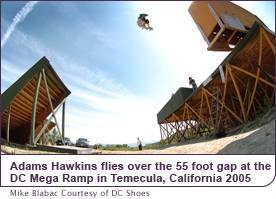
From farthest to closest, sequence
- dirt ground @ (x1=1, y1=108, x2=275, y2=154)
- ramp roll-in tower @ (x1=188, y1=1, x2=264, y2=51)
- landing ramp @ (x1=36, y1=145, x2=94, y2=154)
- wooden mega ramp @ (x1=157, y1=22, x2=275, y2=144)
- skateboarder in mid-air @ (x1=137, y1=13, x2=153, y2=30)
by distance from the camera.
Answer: skateboarder in mid-air @ (x1=137, y1=13, x2=153, y2=30) < ramp roll-in tower @ (x1=188, y1=1, x2=264, y2=51) < wooden mega ramp @ (x1=157, y1=22, x2=275, y2=144) < landing ramp @ (x1=36, y1=145, x2=94, y2=154) < dirt ground @ (x1=1, y1=108, x2=275, y2=154)

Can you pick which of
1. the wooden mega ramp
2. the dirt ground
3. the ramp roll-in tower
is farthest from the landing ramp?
the ramp roll-in tower

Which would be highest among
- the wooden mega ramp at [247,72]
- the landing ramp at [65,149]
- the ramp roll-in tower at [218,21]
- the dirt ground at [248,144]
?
the ramp roll-in tower at [218,21]

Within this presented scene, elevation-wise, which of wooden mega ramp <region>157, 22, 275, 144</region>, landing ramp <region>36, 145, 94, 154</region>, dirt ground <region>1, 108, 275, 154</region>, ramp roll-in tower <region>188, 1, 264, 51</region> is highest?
ramp roll-in tower <region>188, 1, 264, 51</region>

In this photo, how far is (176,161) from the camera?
259 centimetres

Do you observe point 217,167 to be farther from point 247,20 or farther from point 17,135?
point 17,135

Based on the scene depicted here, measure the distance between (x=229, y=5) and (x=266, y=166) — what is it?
13.7m

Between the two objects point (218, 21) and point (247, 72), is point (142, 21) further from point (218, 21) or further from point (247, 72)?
point (247, 72)

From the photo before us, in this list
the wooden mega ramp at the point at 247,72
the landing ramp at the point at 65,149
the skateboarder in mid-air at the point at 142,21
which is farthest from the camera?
the skateboarder in mid-air at the point at 142,21

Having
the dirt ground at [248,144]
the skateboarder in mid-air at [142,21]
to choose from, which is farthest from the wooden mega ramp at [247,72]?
the skateboarder in mid-air at [142,21]

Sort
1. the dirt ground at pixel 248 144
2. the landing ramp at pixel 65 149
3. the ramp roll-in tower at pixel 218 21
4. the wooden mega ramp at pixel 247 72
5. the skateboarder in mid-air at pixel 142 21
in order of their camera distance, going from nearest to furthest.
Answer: the dirt ground at pixel 248 144, the landing ramp at pixel 65 149, the wooden mega ramp at pixel 247 72, the ramp roll-in tower at pixel 218 21, the skateboarder in mid-air at pixel 142 21

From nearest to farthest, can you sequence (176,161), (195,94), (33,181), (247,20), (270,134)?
(33,181), (176,161), (270,134), (247,20), (195,94)

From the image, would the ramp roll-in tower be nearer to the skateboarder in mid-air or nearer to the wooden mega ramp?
the wooden mega ramp

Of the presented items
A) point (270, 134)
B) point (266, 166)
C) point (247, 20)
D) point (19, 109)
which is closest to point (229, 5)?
point (247, 20)

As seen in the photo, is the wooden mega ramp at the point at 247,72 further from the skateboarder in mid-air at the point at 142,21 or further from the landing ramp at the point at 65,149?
the landing ramp at the point at 65,149
